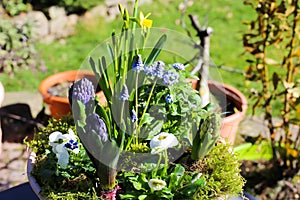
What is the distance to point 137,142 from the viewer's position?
1.54 meters

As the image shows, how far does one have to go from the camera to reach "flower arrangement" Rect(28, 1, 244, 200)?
52.9 inches

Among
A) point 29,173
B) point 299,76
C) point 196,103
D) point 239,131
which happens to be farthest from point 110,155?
point 299,76

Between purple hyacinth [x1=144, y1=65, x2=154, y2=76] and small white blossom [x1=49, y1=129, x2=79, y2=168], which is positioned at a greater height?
purple hyacinth [x1=144, y1=65, x2=154, y2=76]

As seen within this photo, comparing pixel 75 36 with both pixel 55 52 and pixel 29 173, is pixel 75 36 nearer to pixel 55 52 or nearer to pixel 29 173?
pixel 55 52

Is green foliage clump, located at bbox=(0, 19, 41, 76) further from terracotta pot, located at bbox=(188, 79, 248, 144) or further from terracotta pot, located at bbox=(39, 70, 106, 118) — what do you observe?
terracotta pot, located at bbox=(188, 79, 248, 144)

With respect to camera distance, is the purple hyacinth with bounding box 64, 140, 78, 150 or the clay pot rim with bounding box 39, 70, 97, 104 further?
the clay pot rim with bounding box 39, 70, 97, 104

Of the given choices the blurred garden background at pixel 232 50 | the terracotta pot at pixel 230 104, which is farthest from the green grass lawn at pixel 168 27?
the terracotta pot at pixel 230 104

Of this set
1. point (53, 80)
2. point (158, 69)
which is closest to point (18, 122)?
point (53, 80)

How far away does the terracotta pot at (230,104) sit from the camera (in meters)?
2.61

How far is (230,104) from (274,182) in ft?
1.62

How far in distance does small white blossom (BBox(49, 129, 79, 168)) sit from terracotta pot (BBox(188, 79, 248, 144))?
127 cm

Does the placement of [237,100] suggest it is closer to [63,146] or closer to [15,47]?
[15,47]

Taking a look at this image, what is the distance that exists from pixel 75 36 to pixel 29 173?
3340 mm

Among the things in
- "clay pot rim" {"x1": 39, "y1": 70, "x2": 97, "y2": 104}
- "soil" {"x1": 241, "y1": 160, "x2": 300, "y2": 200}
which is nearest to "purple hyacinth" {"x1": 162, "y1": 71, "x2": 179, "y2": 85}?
"soil" {"x1": 241, "y1": 160, "x2": 300, "y2": 200}
